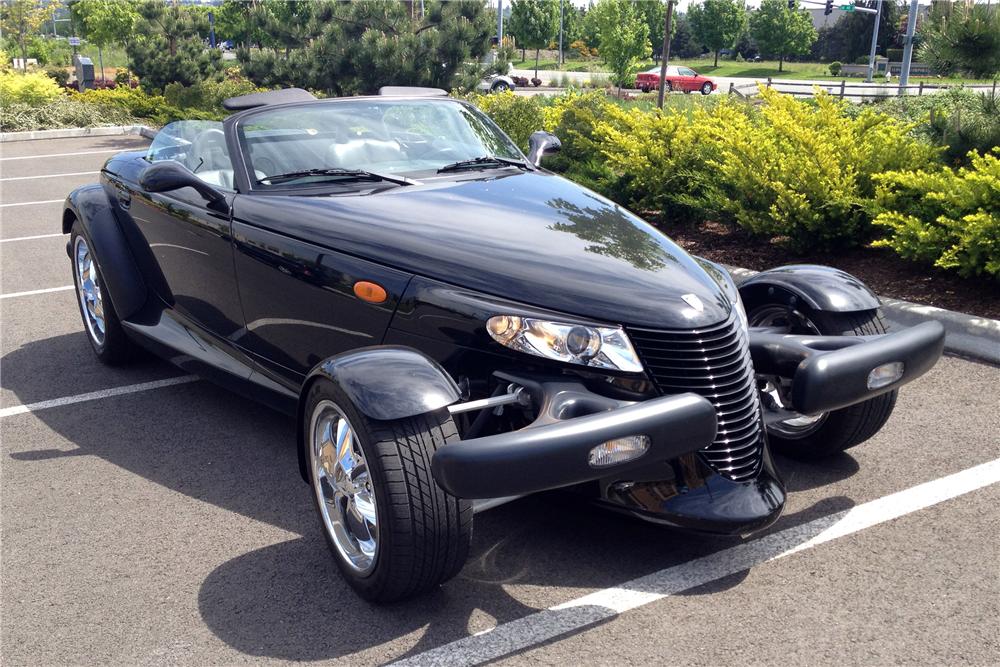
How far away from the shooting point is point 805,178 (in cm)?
766

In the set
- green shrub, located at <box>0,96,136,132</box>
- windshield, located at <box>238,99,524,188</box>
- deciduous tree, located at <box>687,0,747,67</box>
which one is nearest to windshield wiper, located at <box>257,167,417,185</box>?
windshield, located at <box>238,99,524,188</box>

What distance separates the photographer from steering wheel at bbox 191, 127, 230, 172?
4959 millimetres

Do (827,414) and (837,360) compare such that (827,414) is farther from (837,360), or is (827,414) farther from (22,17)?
(22,17)

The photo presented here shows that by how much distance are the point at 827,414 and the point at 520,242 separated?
1611mm

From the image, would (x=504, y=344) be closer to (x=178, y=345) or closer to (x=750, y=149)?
(x=178, y=345)

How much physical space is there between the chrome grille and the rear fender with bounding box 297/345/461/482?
0.71 m

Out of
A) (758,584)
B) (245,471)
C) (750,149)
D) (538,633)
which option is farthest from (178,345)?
(750,149)

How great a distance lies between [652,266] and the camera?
369cm

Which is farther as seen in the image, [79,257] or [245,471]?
[79,257]

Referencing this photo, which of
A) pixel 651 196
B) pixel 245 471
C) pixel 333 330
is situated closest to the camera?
pixel 333 330

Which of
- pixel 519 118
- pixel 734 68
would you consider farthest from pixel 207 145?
pixel 734 68

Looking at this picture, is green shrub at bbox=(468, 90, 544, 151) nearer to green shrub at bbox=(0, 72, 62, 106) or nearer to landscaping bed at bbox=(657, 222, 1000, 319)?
landscaping bed at bbox=(657, 222, 1000, 319)

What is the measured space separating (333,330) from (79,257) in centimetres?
309

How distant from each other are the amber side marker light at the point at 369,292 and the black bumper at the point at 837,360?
150 centimetres
